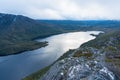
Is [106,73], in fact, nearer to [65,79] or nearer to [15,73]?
[65,79]

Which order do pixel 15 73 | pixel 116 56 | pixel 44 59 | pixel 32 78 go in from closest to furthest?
1. pixel 116 56
2. pixel 32 78
3. pixel 15 73
4. pixel 44 59

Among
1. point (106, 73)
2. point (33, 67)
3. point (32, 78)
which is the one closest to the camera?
point (106, 73)

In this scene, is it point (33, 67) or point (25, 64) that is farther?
point (25, 64)

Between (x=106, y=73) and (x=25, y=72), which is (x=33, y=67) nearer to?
(x=25, y=72)

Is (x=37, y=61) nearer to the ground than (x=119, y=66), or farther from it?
nearer to the ground

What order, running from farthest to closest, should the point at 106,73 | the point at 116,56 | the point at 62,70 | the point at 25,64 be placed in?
the point at 25,64, the point at 116,56, the point at 62,70, the point at 106,73

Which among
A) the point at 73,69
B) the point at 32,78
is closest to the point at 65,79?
the point at 73,69

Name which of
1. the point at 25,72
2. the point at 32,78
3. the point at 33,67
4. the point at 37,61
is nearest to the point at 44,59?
the point at 37,61

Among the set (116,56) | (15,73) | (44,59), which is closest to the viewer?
(116,56)

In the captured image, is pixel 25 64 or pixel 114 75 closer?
pixel 114 75

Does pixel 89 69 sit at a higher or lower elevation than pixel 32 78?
higher
